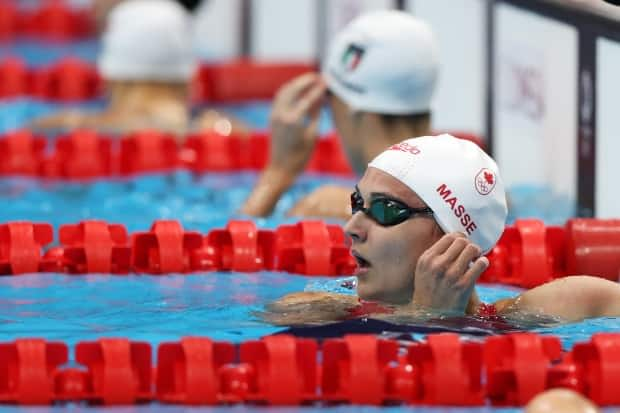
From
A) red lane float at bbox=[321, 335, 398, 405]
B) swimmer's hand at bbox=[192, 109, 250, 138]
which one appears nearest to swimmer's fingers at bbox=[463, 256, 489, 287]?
red lane float at bbox=[321, 335, 398, 405]

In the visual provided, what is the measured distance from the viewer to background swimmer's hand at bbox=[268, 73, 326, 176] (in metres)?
5.89

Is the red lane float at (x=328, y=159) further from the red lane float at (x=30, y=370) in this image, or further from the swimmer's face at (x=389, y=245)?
the red lane float at (x=30, y=370)

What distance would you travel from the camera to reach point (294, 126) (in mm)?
5883

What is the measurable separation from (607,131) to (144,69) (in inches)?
141

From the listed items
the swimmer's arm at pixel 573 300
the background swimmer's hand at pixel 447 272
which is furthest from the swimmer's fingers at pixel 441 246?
the swimmer's arm at pixel 573 300

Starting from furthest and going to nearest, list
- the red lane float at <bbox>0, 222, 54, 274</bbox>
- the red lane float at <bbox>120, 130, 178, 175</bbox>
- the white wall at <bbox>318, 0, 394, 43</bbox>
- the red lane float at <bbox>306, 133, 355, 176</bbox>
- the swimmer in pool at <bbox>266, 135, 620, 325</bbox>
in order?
the white wall at <bbox>318, 0, 394, 43</bbox> → the red lane float at <bbox>306, 133, 355, 176</bbox> → the red lane float at <bbox>120, 130, 178, 175</bbox> → the red lane float at <bbox>0, 222, 54, 274</bbox> → the swimmer in pool at <bbox>266, 135, 620, 325</bbox>

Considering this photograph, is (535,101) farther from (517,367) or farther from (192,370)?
(192,370)

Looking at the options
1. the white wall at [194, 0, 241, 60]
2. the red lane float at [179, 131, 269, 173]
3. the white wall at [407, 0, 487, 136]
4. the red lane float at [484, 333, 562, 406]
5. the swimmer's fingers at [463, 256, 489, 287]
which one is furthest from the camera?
the white wall at [194, 0, 241, 60]

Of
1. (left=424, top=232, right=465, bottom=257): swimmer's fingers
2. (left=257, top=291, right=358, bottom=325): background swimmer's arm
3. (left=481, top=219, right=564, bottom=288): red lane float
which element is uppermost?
(left=424, top=232, right=465, bottom=257): swimmer's fingers

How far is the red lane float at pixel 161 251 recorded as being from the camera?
4992 millimetres

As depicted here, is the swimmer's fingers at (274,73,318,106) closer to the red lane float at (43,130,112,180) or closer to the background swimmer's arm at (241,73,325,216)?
the background swimmer's arm at (241,73,325,216)

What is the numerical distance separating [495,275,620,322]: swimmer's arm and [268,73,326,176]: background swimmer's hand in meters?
1.91

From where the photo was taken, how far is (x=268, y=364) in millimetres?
3605

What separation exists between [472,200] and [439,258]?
0.23 metres
